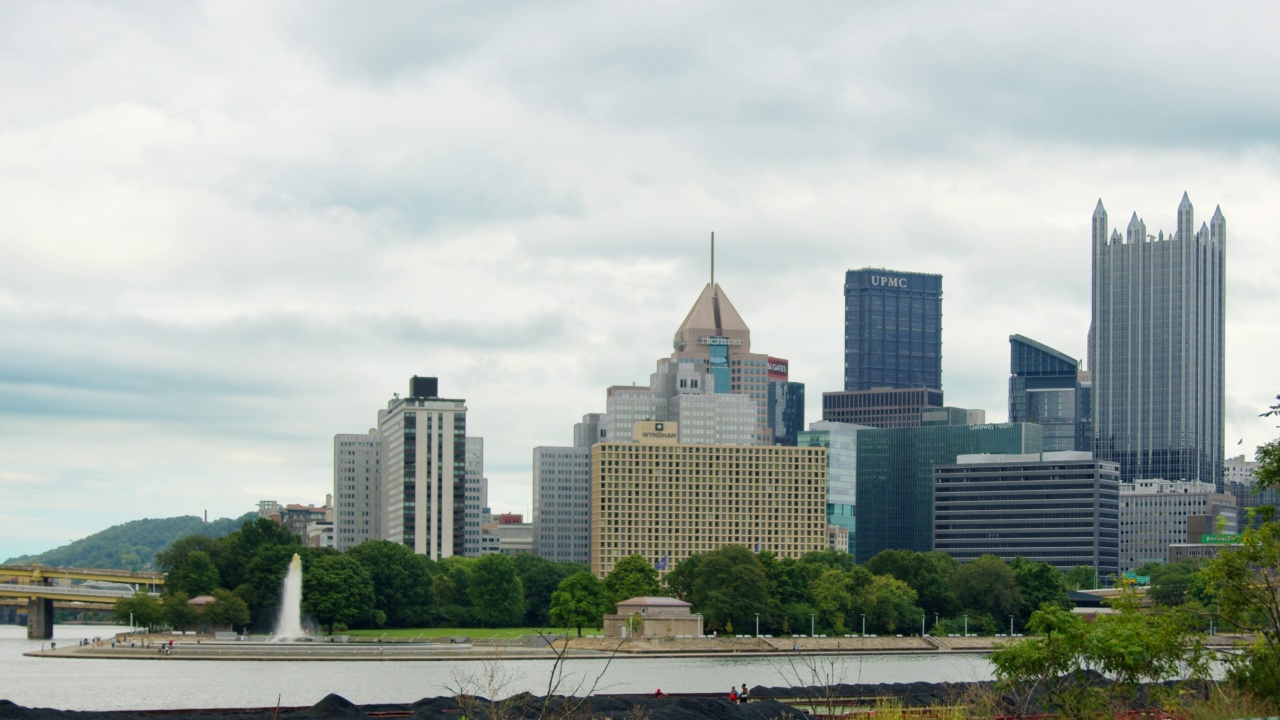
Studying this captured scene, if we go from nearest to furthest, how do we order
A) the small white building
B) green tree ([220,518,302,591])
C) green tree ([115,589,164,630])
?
1. the small white building
2. green tree ([115,589,164,630])
3. green tree ([220,518,302,591])

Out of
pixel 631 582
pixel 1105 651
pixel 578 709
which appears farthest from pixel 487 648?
pixel 1105 651

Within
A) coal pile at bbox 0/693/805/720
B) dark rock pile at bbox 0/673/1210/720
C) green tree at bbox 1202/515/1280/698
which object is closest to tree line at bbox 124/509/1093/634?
dark rock pile at bbox 0/673/1210/720

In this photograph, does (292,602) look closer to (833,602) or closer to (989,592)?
(833,602)

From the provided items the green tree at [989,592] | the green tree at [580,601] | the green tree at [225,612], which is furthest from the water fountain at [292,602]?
the green tree at [989,592]

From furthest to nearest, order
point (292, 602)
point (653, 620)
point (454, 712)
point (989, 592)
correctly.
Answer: point (989, 592)
point (292, 602)
point (653, 620)
point (454, 712)

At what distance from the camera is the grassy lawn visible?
177 meters

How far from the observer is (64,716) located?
6262cm

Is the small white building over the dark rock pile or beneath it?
beneath

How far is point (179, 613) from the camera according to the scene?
6831 inches

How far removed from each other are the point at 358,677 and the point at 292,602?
6110 cm

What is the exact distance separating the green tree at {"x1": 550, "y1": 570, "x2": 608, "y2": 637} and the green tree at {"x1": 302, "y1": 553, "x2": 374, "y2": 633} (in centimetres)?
2068

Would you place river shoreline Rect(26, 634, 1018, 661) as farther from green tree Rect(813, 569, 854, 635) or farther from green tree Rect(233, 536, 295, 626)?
green tree Rect(233, 536, 295, 626)

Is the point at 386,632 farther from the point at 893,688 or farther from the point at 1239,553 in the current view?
the point at 1239,553

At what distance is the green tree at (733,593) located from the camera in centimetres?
17875
